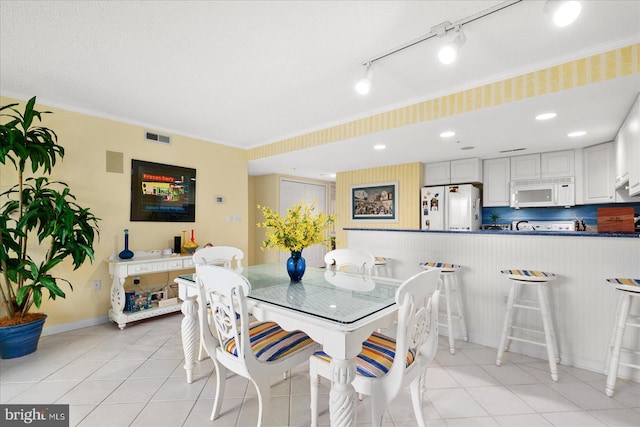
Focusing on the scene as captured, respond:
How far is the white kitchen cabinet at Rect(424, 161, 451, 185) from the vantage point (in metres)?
4.97

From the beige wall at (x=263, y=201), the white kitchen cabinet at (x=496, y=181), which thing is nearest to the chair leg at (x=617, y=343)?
the white kitchen cabinet at (x=496, y=181)

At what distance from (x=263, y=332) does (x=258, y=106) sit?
2347 millimetres

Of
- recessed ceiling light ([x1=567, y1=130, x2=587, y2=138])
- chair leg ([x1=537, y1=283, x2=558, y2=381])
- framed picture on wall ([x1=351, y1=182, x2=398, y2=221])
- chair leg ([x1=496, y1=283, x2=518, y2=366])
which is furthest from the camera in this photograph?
framed picture on wall ([x1=351, y1=182, x2=398, y2=221])

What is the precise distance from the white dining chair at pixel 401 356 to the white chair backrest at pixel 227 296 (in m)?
0.40

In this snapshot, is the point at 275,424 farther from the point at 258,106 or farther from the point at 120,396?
the point at 258,106

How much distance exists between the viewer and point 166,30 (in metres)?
1.93

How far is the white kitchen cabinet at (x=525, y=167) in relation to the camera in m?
4.46

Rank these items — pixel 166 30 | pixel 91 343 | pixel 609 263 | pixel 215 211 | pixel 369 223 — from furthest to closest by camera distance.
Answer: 1. pixel 369 223
2. pixel 215 211
3. pixel 91 343
4. pixel 609 263
5. pixel 166 30

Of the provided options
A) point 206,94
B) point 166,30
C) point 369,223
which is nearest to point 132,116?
point 206,94

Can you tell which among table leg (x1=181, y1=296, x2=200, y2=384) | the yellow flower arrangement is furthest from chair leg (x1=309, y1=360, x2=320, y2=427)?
table leg (x1=181, y1=296, x2=200, y2=384)

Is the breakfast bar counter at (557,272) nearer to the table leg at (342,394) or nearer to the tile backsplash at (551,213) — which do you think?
the table leg at (342,394)
